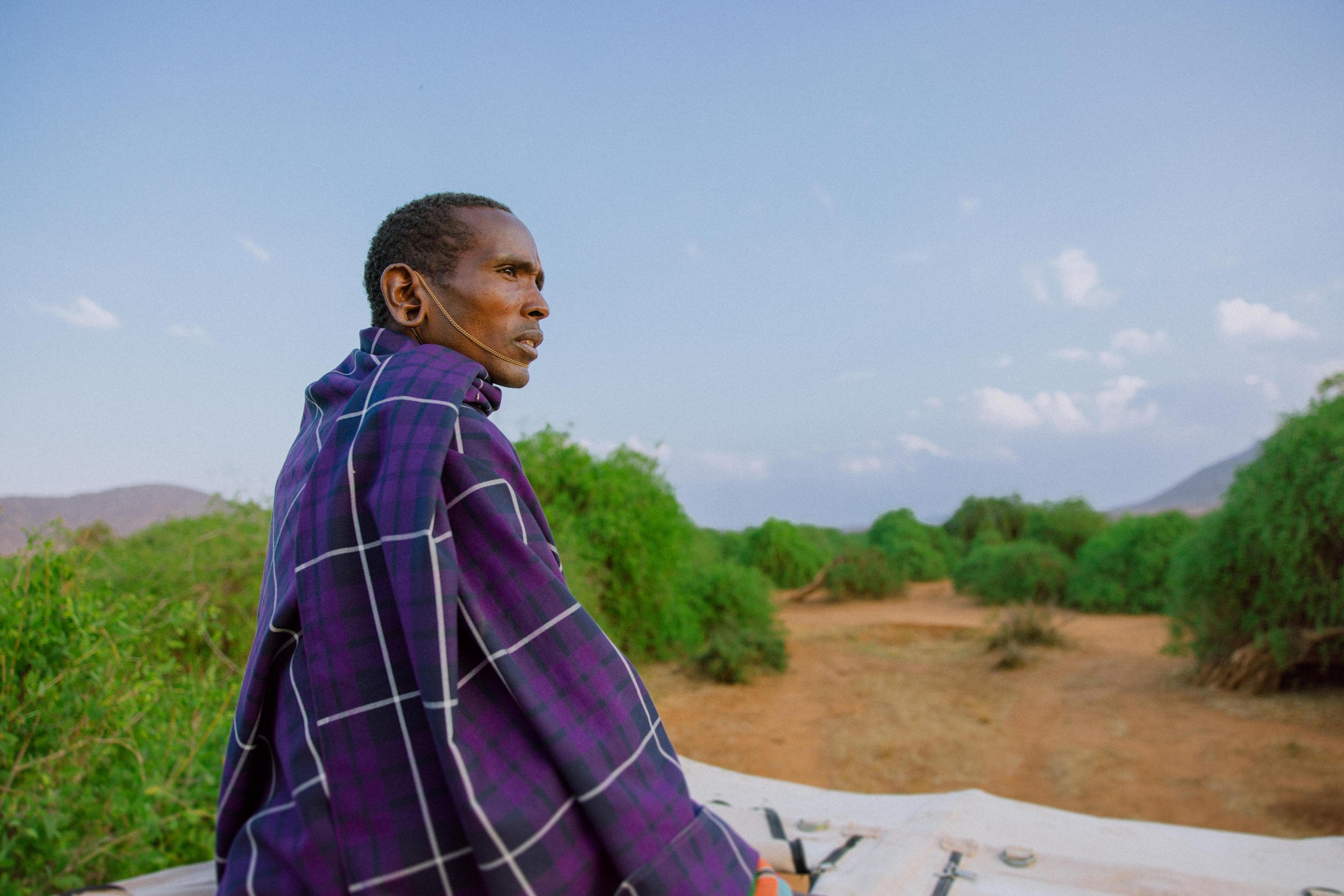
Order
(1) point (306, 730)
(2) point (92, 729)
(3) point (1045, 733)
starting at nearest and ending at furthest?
(1) point (306, 730)
(2) point (92, 729)
(3) point (1045, 733)

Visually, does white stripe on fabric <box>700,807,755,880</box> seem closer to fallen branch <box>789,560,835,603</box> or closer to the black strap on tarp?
the black strap on tarp

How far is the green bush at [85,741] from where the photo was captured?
2262 millimetres

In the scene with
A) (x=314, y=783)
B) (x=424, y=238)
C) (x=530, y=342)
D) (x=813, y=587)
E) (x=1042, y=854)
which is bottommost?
(x=813, y=587)

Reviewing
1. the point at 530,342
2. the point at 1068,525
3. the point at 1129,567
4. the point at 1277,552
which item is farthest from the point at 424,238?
the point at 1068,525

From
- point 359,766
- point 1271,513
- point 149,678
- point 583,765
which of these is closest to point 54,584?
point 149,678

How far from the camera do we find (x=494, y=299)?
1.35m

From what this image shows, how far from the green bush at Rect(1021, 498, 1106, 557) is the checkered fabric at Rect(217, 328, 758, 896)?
20.1 meters

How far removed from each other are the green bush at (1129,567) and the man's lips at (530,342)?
49.9ft

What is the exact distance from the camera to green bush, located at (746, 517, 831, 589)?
65.4 feet

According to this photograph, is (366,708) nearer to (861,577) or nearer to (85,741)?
(85,741)

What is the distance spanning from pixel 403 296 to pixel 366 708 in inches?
28.5

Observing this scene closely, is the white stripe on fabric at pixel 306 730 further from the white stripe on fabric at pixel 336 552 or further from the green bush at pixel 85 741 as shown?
the green bush at pixel 85 741

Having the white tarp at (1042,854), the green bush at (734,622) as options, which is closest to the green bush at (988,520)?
the green bush at (734,622)

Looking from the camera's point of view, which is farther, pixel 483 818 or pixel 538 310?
pixel 538 310
